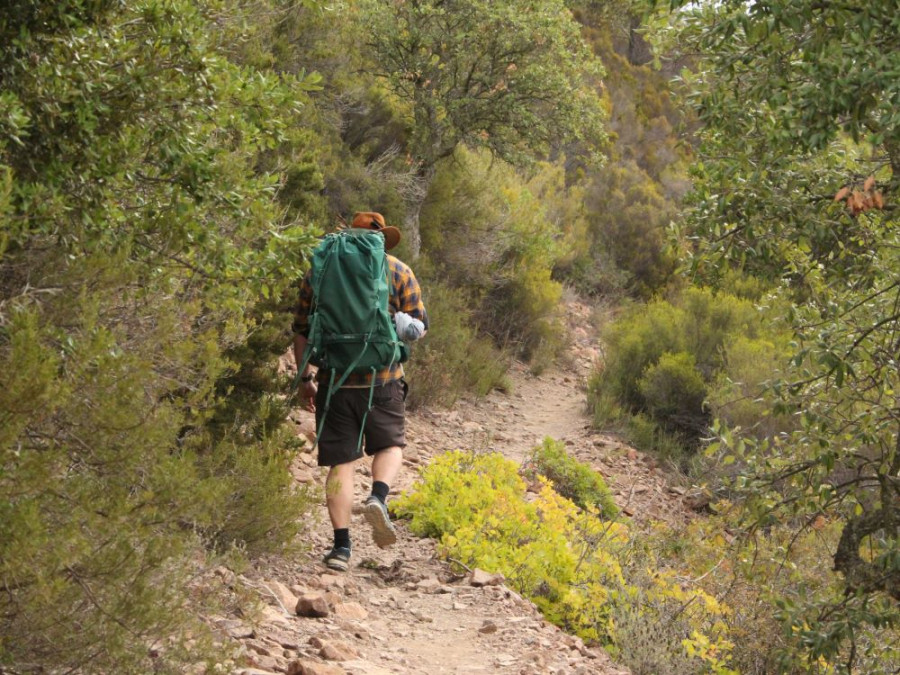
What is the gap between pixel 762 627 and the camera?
6.32 meters

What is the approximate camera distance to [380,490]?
5586 mm

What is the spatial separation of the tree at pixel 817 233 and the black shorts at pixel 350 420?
1.79 m

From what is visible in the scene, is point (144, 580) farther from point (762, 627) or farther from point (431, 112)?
point (431, 112)

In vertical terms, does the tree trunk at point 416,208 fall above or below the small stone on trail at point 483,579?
above

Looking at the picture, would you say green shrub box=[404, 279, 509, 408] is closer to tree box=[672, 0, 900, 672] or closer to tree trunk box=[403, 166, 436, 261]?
tree trunk box=[403, 166, 436, 261]

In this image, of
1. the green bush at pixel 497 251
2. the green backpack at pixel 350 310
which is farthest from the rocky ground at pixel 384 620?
the green bush at pixel 497 251

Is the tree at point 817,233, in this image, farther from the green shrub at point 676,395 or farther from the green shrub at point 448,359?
the green shrub at point 676,395

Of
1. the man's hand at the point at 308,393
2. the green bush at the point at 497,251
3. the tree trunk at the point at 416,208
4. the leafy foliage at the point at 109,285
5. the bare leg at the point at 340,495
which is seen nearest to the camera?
the leafy foliage at the point at 109,285

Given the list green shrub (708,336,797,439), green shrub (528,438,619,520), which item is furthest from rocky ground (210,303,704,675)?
green shrub (708,336,797,439)

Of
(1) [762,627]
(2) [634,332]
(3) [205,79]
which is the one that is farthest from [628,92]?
(3) [205,79]

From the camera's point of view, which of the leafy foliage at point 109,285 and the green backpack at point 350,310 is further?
the green backpack at point 350,310

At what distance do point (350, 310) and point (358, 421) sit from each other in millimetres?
632

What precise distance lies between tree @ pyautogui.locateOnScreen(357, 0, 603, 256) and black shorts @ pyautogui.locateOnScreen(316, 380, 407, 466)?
7384mm

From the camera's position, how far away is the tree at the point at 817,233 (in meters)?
3.83
